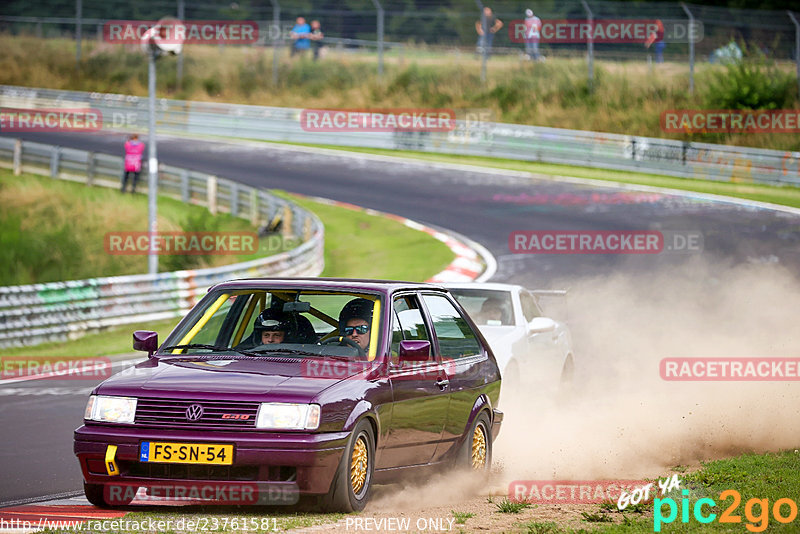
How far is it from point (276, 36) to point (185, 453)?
36.2 meters

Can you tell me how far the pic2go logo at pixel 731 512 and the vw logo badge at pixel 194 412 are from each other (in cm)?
250

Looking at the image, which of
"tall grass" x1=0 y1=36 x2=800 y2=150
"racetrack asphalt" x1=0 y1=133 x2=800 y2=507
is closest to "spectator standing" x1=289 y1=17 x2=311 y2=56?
"tall grass" x1=0 y1=36 x2=800 y2=150

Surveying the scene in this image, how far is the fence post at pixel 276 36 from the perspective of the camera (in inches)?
1563

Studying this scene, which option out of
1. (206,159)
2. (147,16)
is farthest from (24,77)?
(206,159)

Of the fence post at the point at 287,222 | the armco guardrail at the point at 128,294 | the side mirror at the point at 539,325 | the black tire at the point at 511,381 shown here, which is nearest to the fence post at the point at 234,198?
the armco guardrail at the point at 128,294

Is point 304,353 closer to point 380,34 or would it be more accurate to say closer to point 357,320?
point 357,320

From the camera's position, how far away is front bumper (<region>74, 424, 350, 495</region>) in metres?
6.29

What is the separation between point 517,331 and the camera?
39.0 feet

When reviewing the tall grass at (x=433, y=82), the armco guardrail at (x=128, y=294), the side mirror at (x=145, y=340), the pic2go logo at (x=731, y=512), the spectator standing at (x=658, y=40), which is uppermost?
the spectator standing at (x=658, y=40)

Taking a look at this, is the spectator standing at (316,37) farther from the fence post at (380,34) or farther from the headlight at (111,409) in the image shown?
the headlight at (111,409)

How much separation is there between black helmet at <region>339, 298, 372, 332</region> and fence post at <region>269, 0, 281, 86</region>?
108ft

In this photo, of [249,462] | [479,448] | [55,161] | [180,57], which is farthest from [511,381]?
[180,57]

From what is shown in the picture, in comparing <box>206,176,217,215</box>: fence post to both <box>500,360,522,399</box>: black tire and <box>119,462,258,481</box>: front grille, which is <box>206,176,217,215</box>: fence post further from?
<box>119,462,258,481</box>: front grille

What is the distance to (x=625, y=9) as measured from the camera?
32.6m
